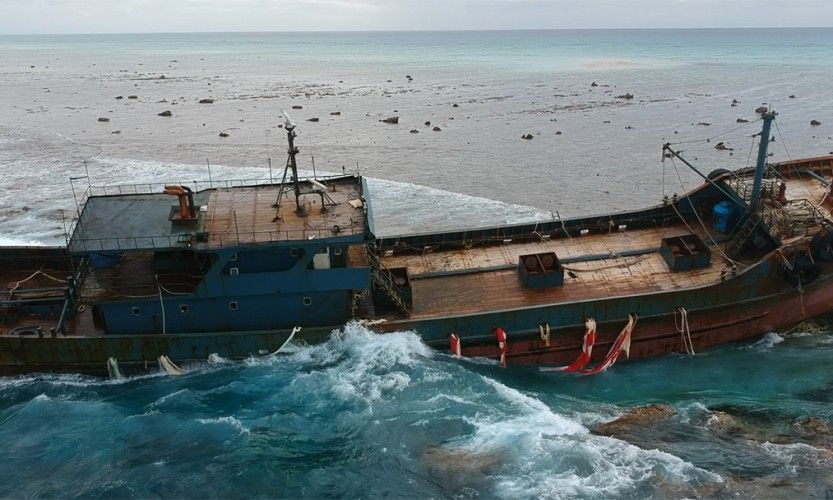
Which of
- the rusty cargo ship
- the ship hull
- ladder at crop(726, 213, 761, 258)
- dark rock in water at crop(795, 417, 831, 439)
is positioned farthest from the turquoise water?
ladder at crop(726, 213, 761, 258)

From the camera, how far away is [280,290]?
64.8 feet

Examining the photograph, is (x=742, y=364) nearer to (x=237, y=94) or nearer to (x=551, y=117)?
(x=551, y=117)

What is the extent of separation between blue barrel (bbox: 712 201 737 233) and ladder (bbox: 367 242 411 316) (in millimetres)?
13293

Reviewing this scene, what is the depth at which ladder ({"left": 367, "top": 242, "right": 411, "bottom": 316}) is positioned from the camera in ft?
66.6

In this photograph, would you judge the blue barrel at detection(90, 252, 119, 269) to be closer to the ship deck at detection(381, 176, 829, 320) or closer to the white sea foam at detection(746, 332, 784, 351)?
the ship deck at detection(381, 176, 829, 320)

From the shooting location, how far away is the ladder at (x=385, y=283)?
20.3m

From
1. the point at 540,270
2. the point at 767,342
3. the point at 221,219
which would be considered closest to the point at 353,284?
the point at 221,219

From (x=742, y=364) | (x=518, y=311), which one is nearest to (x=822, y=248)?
(x=742, y=364)

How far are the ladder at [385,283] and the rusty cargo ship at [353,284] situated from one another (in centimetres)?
8

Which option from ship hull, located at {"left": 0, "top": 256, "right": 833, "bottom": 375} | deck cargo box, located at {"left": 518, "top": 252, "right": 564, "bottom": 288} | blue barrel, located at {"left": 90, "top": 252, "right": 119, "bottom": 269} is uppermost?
blue barrel, located at {"left": 90, "top": 252, "right": 119, "bottom": 269}

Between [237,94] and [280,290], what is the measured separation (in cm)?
8814

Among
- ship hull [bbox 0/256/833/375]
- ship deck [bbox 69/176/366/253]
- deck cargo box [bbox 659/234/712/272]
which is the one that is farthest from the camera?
deck cargo box [bbox 659/234/712/272]

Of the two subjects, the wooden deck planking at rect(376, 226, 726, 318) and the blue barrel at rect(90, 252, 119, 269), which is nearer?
the blue barrel at rect(90, 252, 119, 269)

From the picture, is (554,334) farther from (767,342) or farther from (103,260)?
(103,260)
